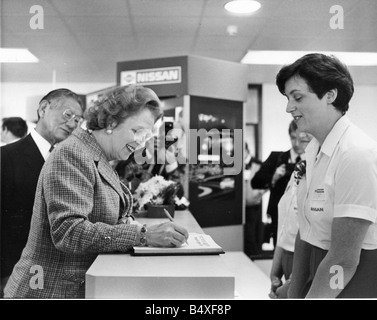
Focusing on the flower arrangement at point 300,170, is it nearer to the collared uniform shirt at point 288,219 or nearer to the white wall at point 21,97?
the collared uniform shirt at point 288,219

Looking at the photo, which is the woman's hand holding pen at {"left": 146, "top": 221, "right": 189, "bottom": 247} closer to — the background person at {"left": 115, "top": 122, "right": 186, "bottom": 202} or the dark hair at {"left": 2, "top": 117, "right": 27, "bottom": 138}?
the background person at {"left": 115, "top": 122, "right": 186, "bottom": 202}

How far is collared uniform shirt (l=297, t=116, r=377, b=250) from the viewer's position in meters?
0.92

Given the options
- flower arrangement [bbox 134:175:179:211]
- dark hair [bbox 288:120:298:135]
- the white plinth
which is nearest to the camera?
the white plinth

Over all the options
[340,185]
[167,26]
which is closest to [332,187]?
[340,185]

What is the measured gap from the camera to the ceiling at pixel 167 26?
113cm

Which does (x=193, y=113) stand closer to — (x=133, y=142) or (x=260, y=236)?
(x=133, y=142)

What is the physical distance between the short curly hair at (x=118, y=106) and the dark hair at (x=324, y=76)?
0.34 m

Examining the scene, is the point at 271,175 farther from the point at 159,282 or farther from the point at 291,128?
the point at 159,282

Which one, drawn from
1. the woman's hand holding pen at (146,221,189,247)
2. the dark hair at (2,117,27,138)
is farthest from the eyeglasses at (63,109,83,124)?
the woman's hand holding pen at (146,221,189,247)

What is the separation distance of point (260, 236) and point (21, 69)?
182 cm

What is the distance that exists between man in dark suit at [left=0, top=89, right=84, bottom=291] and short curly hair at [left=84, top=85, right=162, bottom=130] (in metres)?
0.14

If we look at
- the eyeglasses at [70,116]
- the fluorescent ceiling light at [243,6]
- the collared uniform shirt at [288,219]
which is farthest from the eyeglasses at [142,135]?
the collared uniform shirt at [288,219]

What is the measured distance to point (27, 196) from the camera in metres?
1.16
